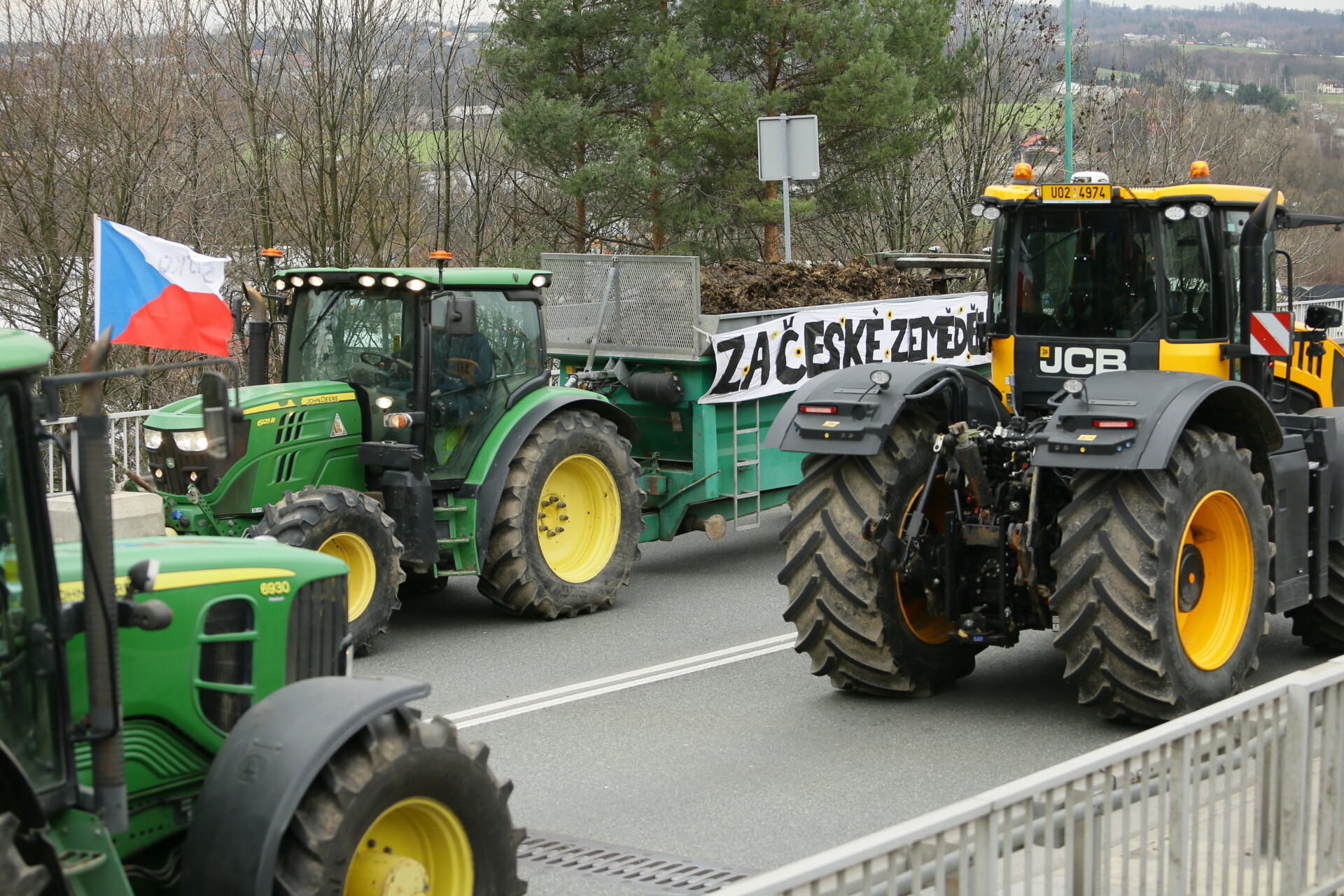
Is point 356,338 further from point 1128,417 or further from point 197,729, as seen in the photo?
point 197,729

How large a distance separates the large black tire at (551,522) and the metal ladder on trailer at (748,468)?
3.41 ft

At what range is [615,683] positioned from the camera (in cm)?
846

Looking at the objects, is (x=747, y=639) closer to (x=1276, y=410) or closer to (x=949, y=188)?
(x=1276, y=410)

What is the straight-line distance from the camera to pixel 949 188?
24.7 m

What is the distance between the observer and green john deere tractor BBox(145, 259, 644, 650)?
9047 millimetres

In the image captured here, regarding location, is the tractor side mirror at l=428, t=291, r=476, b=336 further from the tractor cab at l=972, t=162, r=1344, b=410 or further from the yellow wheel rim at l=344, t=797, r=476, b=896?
the yellow wheel rim at l=344, t=797, r=476, b=896

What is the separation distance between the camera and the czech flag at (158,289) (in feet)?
25.0

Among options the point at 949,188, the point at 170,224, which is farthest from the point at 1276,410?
the point at 949,188

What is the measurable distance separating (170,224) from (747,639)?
34.7 feet

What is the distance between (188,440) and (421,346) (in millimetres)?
1512

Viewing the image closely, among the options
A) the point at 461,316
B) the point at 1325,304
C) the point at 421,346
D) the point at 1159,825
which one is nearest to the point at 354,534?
the point at 421,346

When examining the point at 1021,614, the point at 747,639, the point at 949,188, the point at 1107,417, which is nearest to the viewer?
the point at 1107,417

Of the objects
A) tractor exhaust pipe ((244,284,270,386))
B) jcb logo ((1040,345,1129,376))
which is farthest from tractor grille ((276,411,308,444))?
jcb logo ((1040,345,1129,376))

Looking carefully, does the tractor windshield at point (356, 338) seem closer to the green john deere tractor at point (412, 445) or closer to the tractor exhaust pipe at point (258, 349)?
the green john deere tractor at point (412, 445)
